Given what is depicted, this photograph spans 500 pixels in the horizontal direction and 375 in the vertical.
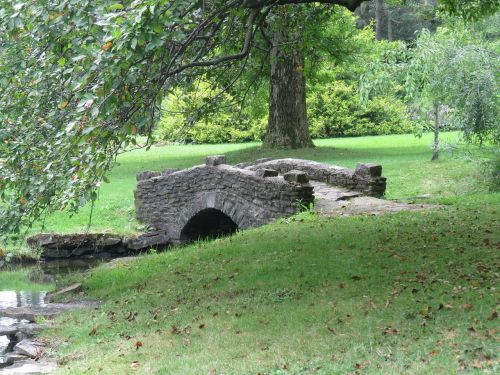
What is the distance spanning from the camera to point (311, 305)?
9.74m

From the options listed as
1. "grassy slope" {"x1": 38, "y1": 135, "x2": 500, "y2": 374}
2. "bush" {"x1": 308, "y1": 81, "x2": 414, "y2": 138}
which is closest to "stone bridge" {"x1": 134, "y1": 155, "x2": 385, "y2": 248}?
"grassy slope" {"x1": 38, "y1": 135, "x2": 500, "y2": 374}

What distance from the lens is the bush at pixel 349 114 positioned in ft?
131

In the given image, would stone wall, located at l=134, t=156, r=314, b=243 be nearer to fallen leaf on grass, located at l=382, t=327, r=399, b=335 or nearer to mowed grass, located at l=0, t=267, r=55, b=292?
mowed grass, located at l=0, t=267, r=55, b=292

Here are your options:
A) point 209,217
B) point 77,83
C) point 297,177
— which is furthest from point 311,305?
point 209,217

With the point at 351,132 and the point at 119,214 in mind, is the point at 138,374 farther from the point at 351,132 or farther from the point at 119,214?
the point at 351,132

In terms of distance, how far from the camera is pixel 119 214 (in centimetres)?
2352

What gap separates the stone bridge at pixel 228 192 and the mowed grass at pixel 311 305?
2.17m

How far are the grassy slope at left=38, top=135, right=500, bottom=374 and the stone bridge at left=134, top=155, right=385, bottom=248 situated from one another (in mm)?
1361

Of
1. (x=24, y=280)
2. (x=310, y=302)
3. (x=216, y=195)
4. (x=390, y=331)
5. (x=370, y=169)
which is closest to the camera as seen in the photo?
(x=390, y=331)

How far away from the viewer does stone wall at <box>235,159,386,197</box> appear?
18.1 meters

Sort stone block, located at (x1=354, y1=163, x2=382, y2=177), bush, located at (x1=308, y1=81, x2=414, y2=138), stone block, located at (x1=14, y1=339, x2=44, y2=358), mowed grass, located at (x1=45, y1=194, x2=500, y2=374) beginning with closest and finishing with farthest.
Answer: mowed grass, located at (x1=45, y1=194, x2=500, y2=374) < stone block, located at (x1=14, y1=339, x2=44, y2=358) < stone block, located at (x1=354, y1=163, x2=382, y2=177) < bush, located at (x1=308, y1=81, x2=414, y2=138)

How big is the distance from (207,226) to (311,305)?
12.9 metres

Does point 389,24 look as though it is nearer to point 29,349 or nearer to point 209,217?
point 209,217

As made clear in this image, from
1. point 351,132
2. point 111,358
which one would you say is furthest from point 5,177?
point 351,132
